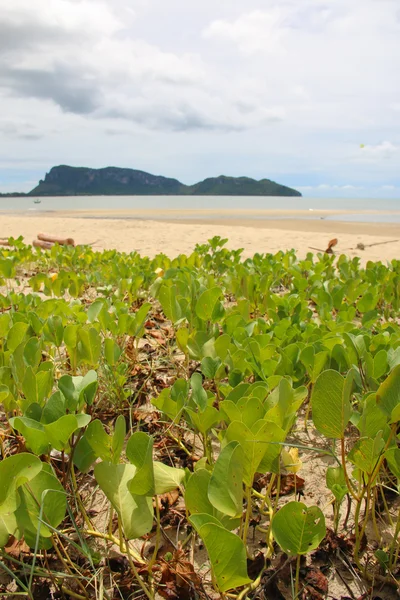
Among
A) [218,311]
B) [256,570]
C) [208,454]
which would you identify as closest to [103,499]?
[208,454]

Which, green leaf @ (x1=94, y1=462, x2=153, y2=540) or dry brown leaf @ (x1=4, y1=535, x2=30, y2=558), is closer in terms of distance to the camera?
green leaf @ (x1=94, y1=462, x2=153, y2=540)

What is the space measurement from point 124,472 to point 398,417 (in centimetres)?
72

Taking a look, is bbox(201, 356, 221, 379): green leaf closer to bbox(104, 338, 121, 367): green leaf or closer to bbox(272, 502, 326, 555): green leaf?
bbox(104, 338, 121, 367): green leaf

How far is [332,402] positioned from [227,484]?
37cm

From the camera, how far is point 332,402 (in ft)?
4.25

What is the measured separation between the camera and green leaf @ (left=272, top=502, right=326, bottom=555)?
1104mm

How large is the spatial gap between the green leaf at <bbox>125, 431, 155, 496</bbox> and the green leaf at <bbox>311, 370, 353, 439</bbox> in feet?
1.51

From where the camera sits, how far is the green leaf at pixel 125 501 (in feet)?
3.83

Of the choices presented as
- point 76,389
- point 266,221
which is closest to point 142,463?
point 76,389

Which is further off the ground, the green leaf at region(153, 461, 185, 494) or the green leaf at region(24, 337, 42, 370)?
the green leaf at region(24, 337, 42, 370)

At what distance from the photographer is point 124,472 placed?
126 centimetres

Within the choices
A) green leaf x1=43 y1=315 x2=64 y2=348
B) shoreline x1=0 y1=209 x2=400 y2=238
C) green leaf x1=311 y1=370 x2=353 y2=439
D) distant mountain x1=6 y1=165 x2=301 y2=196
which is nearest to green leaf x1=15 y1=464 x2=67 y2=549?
green leaf x1=311 y1=370 x2=353 y2=439

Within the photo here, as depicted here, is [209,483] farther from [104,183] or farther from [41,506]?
[104,183]

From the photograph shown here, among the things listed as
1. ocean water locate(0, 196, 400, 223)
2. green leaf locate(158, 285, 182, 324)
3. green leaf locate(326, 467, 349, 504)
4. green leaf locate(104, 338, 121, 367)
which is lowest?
green leaf locate(326, 467, 349, 504)
